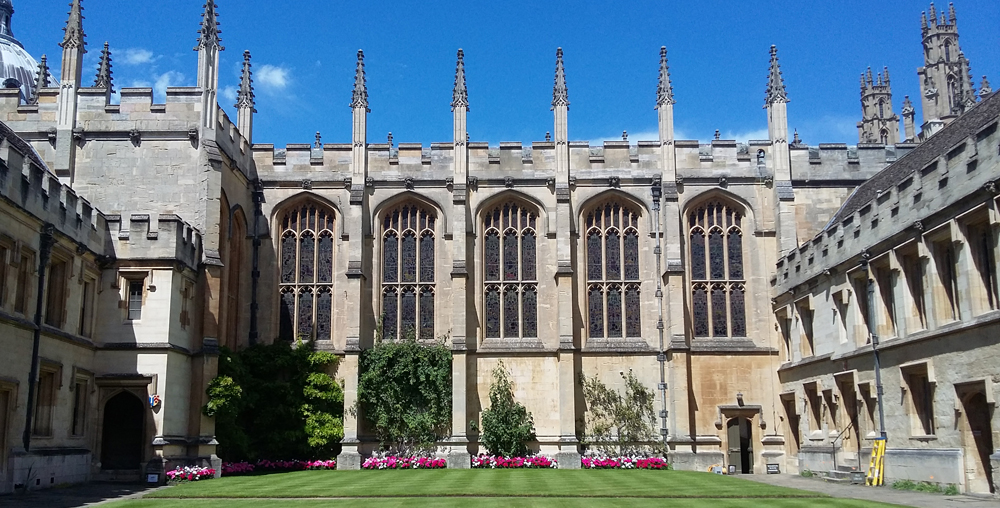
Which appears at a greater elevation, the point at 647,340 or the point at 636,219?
the point at 636,219

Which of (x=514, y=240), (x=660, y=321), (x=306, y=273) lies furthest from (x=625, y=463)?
(x=306, y=273)

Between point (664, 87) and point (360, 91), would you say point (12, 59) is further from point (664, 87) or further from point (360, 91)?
point (664, 87)

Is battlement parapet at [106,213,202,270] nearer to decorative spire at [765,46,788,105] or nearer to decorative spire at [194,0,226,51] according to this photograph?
decorative spire at [194,0,226,51]

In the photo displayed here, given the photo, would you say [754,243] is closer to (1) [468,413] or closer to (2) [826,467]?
(2) [826,467]

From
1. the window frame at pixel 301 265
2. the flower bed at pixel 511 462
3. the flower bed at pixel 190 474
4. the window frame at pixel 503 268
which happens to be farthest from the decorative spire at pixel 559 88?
the flower bed at pixel 190 474

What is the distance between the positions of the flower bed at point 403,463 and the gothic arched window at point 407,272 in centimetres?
391

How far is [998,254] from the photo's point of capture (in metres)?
15.9

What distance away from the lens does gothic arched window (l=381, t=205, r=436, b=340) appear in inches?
1140

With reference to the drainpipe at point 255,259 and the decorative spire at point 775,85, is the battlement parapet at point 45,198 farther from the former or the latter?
the decorative spire at point 775,85

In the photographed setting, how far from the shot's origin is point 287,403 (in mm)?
27062

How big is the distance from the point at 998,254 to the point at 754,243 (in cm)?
1308

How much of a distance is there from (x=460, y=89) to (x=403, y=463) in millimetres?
11960

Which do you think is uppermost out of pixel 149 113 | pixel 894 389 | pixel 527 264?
pixel 149 113

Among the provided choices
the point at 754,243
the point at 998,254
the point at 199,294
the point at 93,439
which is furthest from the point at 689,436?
the point at 93,439
